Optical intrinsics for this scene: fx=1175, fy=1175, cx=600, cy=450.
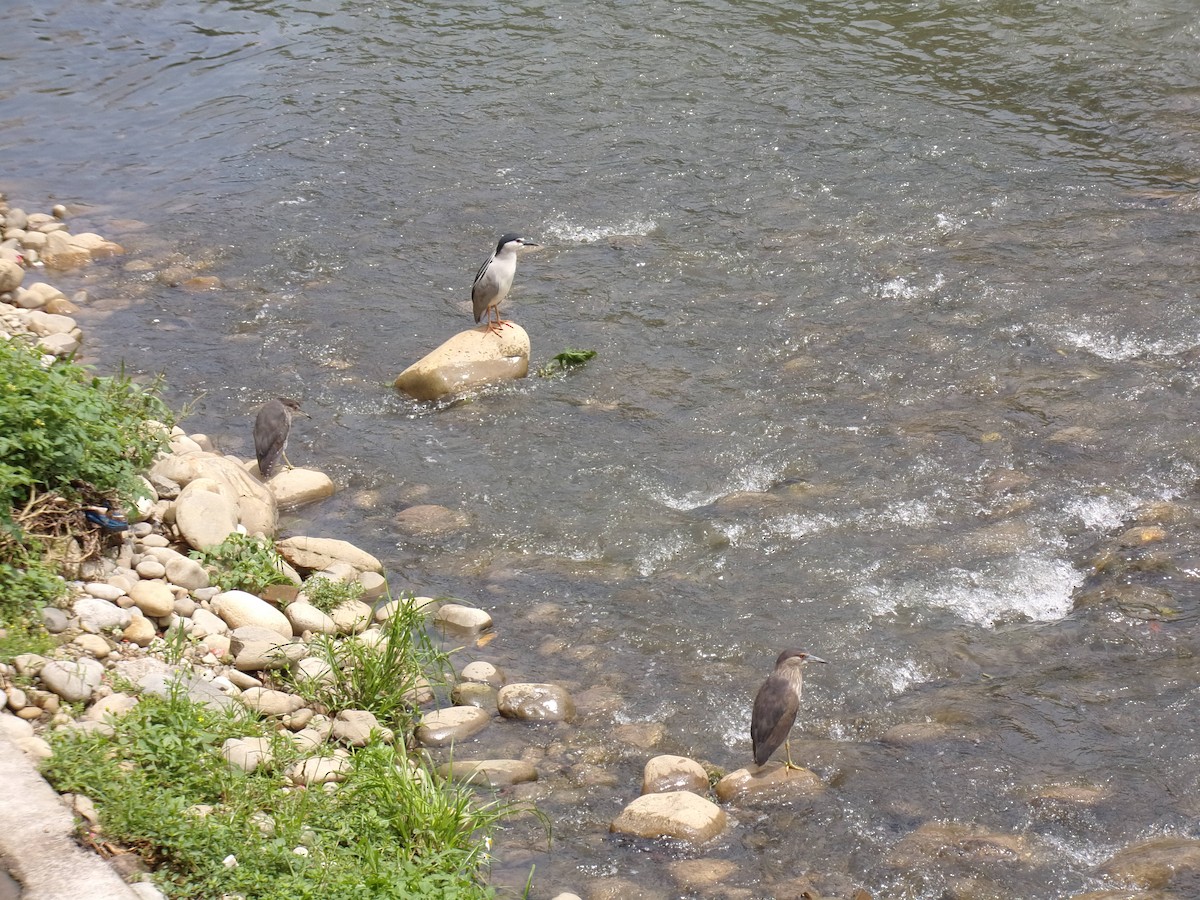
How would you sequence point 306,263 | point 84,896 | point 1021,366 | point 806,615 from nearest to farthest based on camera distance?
point 84,896
point 806,615
point 1021,366
point 306,263

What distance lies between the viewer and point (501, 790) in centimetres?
579

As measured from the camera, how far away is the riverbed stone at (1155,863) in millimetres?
5047

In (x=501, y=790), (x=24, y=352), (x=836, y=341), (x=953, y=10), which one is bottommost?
(x=501, y=790)

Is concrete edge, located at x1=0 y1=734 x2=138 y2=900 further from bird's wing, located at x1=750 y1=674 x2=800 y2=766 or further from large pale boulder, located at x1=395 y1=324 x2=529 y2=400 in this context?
large pale boulder, located at x1=395 y1=324 x2=529 y2=400

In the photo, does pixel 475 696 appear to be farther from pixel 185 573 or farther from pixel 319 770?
pixel 185 573

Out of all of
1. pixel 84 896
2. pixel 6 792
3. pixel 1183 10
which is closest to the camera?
pixel 84 896

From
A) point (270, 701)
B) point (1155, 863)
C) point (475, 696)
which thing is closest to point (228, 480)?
point (270, 701)

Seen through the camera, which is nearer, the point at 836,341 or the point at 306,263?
the point at 836,341

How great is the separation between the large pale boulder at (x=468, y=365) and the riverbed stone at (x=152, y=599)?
370 centimetres

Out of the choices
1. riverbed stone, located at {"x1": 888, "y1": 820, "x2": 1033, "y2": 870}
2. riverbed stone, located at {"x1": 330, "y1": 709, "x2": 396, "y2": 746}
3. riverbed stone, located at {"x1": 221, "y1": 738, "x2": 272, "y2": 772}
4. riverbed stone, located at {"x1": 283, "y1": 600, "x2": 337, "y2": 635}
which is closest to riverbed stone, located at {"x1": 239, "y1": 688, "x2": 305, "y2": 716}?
riverbed stone, located at {"x1": 330, "y1": 709, "x2": 396, "y2": 746}

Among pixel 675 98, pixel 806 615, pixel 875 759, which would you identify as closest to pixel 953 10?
pixel 675 98

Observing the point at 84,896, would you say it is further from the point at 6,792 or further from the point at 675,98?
the point at 675,98

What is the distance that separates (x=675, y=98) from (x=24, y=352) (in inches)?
368

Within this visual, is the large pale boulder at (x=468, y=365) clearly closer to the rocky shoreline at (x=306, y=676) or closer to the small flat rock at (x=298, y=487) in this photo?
the small flat rock at (x=298, y=487)
